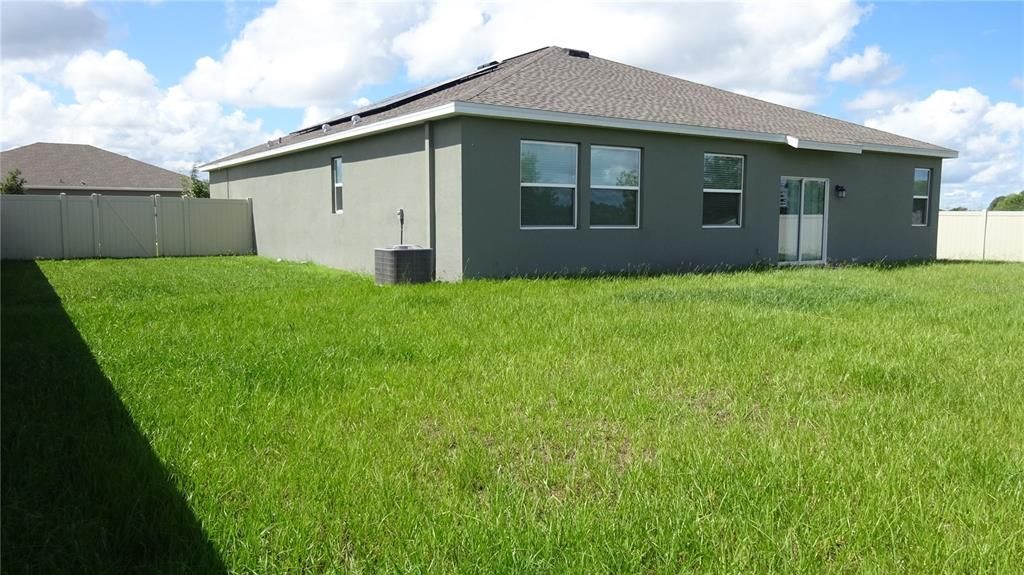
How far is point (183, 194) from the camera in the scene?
3183cm

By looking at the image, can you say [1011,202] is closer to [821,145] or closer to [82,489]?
[821,145]

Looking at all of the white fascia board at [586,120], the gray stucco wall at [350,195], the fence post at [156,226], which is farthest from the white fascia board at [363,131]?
the fence post at [156,226]

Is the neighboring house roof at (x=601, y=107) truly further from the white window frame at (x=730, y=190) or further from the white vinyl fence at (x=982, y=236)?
the white vinyl fence at (x=982, y=236)

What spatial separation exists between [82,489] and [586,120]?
988cm

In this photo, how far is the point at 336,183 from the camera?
15.1 meters

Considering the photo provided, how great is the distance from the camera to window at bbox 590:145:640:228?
12.4 metres

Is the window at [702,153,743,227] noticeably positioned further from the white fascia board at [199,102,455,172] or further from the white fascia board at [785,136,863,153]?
the white fascia board at [199,102,455,172]

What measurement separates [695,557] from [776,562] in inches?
11.7

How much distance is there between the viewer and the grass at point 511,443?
267 centimetres

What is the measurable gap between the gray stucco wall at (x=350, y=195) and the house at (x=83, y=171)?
1516cm

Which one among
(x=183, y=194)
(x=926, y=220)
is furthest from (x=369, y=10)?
(x=183, y=194)

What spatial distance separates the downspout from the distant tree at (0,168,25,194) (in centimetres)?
2385

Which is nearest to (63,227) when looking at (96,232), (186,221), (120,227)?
(96,232)

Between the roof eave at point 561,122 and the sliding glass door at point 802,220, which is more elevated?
the roof eave at point 561,122
